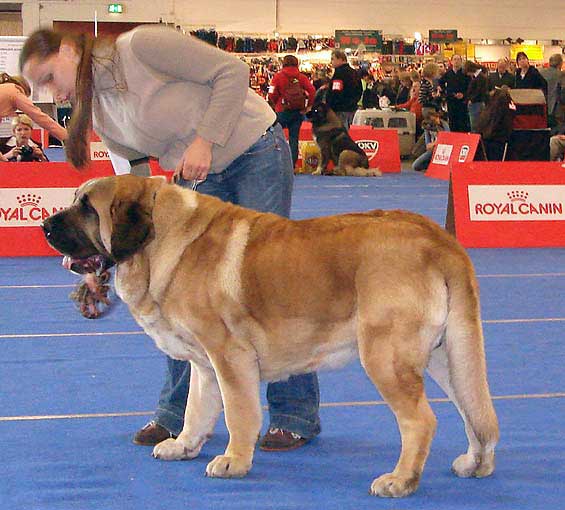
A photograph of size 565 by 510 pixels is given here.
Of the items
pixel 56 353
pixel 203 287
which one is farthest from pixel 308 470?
pixel 56 353

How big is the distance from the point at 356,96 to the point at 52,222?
13882mm

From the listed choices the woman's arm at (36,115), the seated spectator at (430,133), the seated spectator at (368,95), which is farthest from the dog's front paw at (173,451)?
the seated spectator at (368,95)

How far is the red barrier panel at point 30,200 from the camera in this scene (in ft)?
27.4

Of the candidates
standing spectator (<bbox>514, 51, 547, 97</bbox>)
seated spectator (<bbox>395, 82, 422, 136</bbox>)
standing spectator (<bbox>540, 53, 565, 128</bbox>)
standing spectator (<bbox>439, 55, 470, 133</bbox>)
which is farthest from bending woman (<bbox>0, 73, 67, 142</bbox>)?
seated spectator (<bbox>395, 82, 422, 136</bbox>)

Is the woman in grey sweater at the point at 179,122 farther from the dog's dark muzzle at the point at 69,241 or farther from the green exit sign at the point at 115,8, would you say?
the green exit sign at the point at 115,8

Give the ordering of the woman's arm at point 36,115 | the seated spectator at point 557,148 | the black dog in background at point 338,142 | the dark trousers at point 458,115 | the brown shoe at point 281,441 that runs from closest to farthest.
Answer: the brown shoe at point 281,441
the woman's arm at point 36,115
the seated spectator at point 557,148
the black dog in background at point 338,142
the dark trousers at point 458,115

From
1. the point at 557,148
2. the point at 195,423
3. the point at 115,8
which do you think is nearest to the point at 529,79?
the point at 557,148

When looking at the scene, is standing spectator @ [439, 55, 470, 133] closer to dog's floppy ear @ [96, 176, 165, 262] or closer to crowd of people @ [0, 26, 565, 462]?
crowd of people @ [0, 26, 565, 462]

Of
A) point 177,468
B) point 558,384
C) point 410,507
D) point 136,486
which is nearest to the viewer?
point 410,507

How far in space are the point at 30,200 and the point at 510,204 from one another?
4.33 m

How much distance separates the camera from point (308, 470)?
3395 mm

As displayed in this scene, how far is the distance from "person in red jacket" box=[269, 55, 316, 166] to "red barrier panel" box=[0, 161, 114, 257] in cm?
689

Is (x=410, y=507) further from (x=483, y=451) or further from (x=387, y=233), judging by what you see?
(x=387, y=233)

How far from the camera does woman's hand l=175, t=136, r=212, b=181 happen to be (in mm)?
3426
